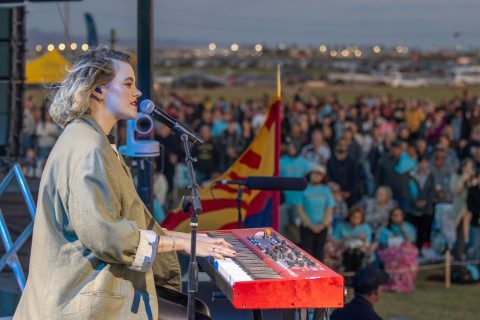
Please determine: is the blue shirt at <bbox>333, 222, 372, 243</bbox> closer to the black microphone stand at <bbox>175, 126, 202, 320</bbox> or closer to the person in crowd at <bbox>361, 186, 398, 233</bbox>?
the person in crowd at <bbox>361, 186, 398, 233</bbox>

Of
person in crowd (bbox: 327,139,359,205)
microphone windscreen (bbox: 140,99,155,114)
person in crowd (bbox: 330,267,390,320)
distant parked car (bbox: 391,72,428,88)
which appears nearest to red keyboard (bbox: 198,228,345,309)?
microphone windscreen (bbox: 140,99,155,114)

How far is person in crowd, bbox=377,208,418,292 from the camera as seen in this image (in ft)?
33.0

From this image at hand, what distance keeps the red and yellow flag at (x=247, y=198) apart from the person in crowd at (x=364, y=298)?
91cm

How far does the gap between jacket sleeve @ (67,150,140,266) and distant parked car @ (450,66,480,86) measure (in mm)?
58922

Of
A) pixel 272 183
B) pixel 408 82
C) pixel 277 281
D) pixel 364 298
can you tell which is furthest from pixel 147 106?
pixel 408 82

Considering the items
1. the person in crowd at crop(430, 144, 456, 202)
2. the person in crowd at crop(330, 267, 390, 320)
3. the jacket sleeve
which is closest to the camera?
the jacket sleeve

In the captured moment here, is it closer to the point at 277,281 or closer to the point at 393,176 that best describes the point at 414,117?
the point at 393,176

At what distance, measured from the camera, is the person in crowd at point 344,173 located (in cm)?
1235

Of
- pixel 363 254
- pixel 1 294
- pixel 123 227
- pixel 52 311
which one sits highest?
pixel 123 227

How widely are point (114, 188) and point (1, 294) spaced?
2.72 meters

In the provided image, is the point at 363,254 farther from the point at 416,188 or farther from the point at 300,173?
the point at 416,188

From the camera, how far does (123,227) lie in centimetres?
335

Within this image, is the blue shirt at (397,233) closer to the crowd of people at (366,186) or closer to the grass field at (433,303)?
the crowd of people at (366,186)

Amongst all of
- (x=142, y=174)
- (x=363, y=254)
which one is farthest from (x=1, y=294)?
(x=363, y=254)
